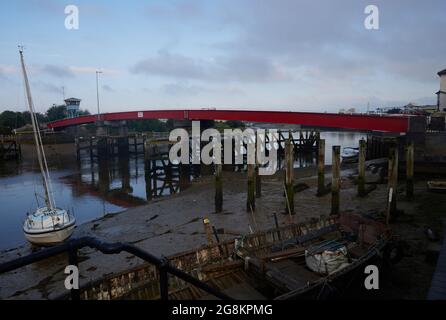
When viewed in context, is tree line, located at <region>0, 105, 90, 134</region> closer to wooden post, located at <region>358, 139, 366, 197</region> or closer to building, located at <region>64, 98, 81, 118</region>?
building, located at <region>64, 98, 81, 118</region>

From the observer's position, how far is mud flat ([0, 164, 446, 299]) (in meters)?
10.6

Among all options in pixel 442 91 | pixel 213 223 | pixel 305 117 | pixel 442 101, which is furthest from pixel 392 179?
pixel 442 91

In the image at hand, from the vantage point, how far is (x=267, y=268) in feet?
28.5

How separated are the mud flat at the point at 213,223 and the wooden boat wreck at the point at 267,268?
136 centimetres

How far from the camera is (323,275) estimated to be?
8805mm

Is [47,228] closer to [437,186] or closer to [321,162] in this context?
[321,162]

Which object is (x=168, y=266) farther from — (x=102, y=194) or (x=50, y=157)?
(x=50, y=157)

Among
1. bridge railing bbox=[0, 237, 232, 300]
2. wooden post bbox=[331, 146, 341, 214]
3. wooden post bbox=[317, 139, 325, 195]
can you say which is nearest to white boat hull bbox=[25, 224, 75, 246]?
wooden post bbox=[331, 146, 341, 214]

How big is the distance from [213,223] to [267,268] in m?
8.30

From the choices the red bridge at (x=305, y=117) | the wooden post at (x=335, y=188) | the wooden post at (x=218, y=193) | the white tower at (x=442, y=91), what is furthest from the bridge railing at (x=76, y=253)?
the white tower at (x=442, y=91)

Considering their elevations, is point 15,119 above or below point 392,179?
above
